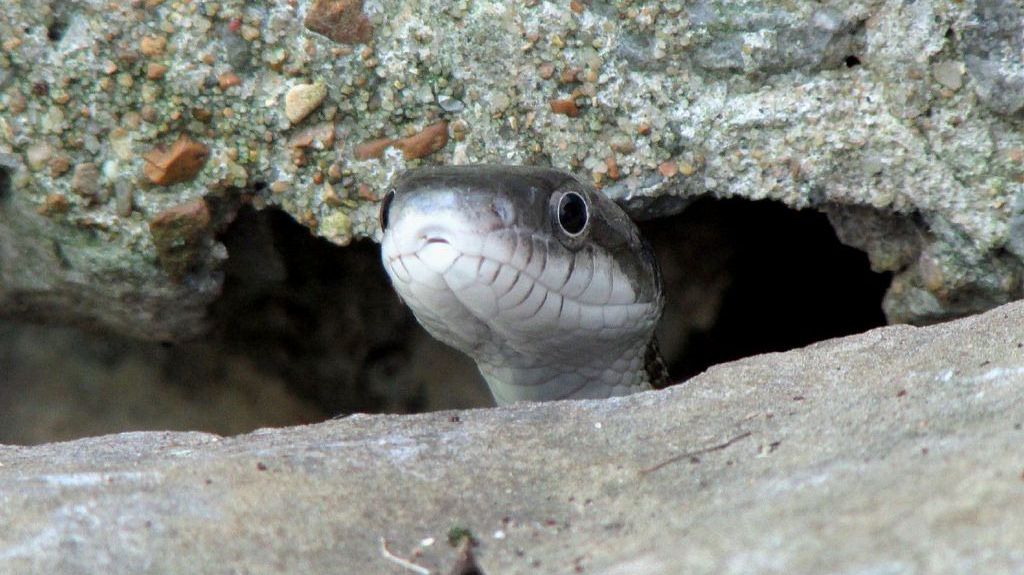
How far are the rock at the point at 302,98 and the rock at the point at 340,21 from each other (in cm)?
11

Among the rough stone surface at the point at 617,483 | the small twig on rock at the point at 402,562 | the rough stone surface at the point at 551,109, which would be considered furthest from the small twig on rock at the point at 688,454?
the rough stone surface at the point at 551,109

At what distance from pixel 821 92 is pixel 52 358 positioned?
2.24 meters

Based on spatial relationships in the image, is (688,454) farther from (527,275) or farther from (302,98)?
(302,98)

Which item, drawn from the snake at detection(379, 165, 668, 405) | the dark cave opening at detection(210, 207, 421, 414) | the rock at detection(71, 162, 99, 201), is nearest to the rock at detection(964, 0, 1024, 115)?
the snake at detection(379, 165, 668, 405)

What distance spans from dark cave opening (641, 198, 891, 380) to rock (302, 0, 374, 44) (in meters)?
1.11

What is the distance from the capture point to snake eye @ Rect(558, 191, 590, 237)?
2.10 meters

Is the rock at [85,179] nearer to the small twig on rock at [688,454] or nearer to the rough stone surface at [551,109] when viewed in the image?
the rough stone surface at [551,109]

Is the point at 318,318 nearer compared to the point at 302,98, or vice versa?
the point at 302,98

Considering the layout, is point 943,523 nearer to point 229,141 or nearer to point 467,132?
point 467,132

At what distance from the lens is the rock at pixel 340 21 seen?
2.23m

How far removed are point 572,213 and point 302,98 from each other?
63cm

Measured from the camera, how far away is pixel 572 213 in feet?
6.97

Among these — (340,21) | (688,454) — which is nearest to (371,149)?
(340,21)

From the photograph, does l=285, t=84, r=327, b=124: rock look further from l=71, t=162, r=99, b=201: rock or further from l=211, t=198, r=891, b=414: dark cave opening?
l=211, t=198, r=891, b=414: dark cave opening
